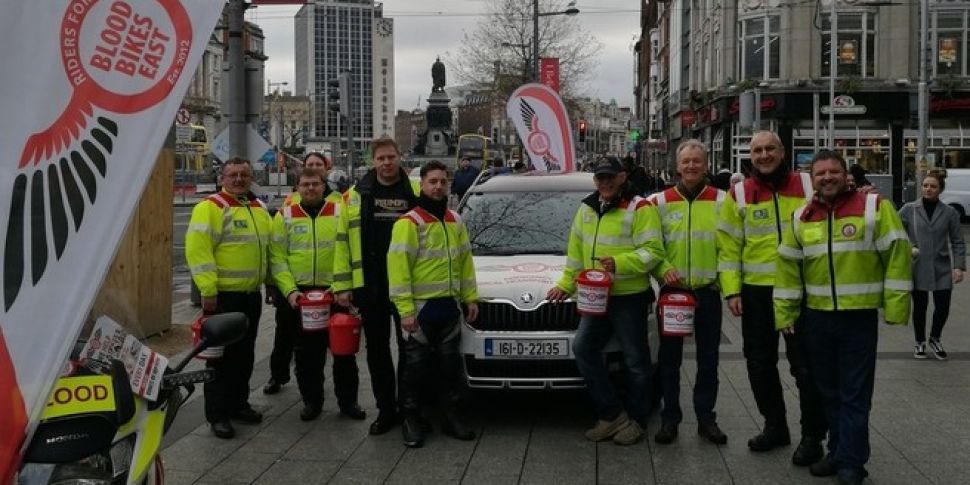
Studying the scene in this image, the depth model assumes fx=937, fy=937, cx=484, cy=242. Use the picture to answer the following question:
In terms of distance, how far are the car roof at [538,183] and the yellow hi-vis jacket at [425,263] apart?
2.05 m

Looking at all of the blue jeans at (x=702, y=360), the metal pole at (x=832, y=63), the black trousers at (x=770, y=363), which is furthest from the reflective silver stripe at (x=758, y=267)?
the metal pole at (x=832, y=63)

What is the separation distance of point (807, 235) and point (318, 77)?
92053 mm

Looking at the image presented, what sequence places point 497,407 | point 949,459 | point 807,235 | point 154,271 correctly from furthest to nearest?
point 154,271
point 497,407
point 949,459
point 807,235

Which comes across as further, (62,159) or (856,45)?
(856,45)

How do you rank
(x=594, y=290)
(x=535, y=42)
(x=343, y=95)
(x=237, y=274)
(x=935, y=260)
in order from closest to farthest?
(x=594, y=290), (x=237, y=274), (x=935, y=260), (x=343, y=95), (x=535, y=42)

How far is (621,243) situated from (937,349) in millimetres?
4632

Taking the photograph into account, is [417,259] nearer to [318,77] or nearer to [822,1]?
[822,1]

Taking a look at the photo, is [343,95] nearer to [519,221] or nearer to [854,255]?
[519,221]

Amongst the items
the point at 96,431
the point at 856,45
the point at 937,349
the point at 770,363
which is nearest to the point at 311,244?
the point at 770,363

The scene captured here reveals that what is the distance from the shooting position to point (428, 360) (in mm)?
6320

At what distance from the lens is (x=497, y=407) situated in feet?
24.0

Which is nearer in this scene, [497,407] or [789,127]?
[497,407]

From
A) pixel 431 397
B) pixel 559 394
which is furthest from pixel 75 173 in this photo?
pixel 559 394

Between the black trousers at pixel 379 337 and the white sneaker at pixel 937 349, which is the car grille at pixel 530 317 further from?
the white sneaker at pixel 937 349
